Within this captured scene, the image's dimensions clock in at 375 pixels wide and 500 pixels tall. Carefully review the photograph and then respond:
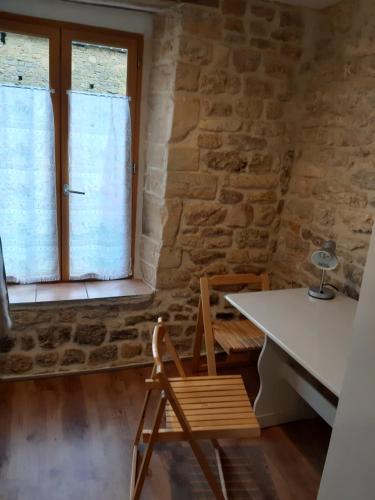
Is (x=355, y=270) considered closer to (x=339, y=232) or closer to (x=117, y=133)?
(x=339, y=232)

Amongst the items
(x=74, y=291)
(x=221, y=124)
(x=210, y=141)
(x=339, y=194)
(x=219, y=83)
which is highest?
(x=219, y=83)

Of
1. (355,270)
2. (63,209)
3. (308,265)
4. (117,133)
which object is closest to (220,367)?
(308,265)

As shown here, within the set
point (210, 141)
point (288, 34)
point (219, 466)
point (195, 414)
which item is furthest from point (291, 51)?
point (219, 466)

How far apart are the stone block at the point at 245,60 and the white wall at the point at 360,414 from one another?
1879mm

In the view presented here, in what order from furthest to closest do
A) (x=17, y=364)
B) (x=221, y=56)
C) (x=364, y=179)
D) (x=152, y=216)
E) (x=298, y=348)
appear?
1. (x=152, y=216)
2. (x=17, y=364)
3. (x=221, y=56)
4. (x=364, y=179)
5. (x=298, y=348)

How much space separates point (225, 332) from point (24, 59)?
2053 millimetres

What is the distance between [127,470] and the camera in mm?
1944

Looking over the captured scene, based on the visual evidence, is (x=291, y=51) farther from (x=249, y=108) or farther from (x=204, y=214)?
(x=204, y=214)

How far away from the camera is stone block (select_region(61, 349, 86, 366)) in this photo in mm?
2600

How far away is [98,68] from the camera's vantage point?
2471 mm

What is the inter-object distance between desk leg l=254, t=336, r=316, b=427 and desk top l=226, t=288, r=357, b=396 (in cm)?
22

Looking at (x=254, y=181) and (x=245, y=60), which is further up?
(x=245, y=60)

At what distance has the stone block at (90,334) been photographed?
102 inches

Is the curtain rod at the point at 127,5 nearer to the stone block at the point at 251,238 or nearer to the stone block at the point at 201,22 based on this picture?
the stone block at the point at 201,22
